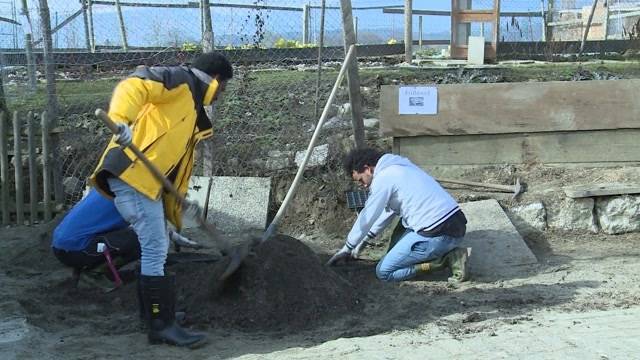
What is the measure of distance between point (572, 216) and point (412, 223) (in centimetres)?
215

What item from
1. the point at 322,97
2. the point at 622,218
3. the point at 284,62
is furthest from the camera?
the point at 284,62

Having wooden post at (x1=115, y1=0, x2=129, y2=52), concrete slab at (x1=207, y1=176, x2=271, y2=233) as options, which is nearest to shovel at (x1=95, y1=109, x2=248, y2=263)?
concrete slab at (x1=207, y1=176, x2=271, y2=233)

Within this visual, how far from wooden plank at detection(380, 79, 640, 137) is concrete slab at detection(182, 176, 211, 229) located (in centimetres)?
190

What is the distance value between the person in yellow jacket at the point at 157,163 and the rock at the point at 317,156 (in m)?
3.03

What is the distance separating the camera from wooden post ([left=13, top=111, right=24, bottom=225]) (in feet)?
24.4

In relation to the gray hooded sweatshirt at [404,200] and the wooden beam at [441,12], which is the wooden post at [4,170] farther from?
the wooden beam at [441,12]

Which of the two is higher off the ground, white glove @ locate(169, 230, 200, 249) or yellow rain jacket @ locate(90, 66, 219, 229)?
yellow rain jacket @ locate(90, 66, 219, 229)

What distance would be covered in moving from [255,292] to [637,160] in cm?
466

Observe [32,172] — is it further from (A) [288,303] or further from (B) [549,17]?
(B) [549,17]

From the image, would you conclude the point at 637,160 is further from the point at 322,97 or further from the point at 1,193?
the point at 1,193

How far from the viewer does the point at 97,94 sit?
935cm

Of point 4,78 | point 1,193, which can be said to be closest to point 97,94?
point 4,78

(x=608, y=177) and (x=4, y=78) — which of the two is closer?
(x=608, y=177)

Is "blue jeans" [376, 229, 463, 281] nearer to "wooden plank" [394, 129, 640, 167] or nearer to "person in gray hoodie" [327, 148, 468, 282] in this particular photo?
"person in gray hoodie" [327, 148, 468, 282]
